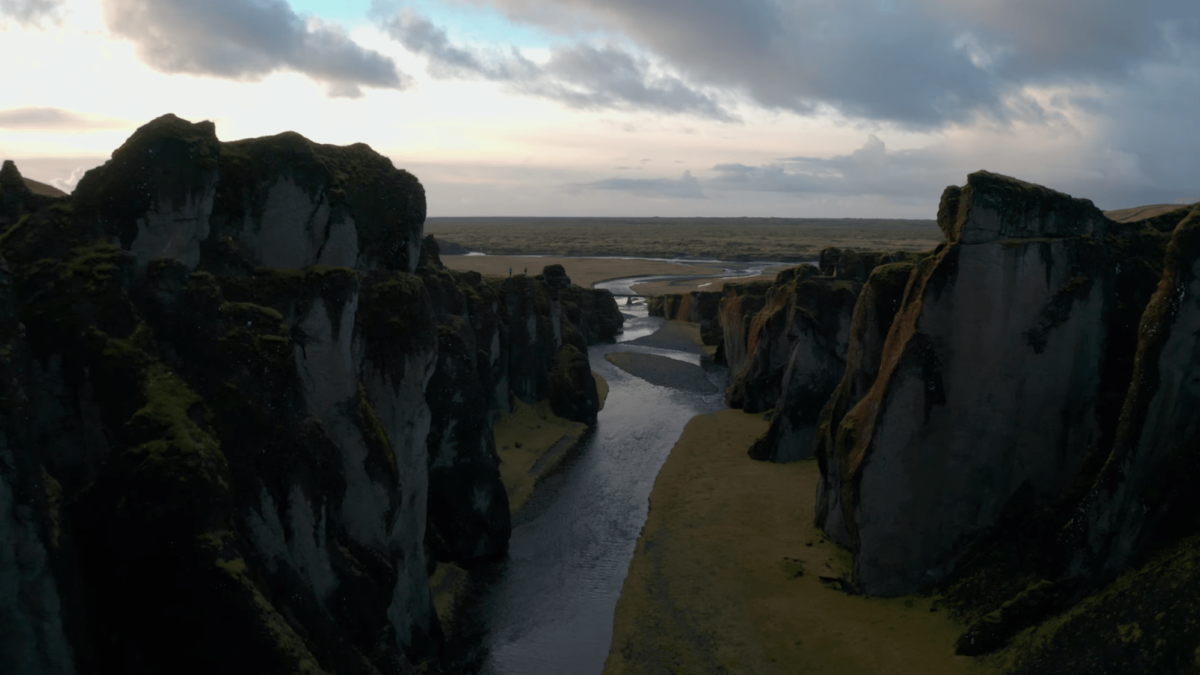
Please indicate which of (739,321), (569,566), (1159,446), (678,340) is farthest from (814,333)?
(678,340)

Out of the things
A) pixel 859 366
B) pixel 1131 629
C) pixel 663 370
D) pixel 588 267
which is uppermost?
pixel 859 366

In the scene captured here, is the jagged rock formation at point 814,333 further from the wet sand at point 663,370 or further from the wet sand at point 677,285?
the wet sand at point 677,285

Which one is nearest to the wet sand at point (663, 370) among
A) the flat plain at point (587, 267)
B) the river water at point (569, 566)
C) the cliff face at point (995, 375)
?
the river water at point (569, 566)

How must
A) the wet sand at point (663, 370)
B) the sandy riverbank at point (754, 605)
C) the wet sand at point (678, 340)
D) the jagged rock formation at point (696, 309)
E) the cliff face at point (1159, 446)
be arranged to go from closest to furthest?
1. the cliff face at point (1159, 446)
2. the sandy riverbank at point (754, 605)
3. the wet sand at point (663, 370)
4. the wet sand at point (678, 340)
5. the jagged rock formation at point (696, 309)

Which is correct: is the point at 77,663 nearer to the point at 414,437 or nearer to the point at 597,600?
the point at 414,437

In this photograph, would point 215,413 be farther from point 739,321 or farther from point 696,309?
point 696,309

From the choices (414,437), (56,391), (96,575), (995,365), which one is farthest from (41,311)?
(995,365)
